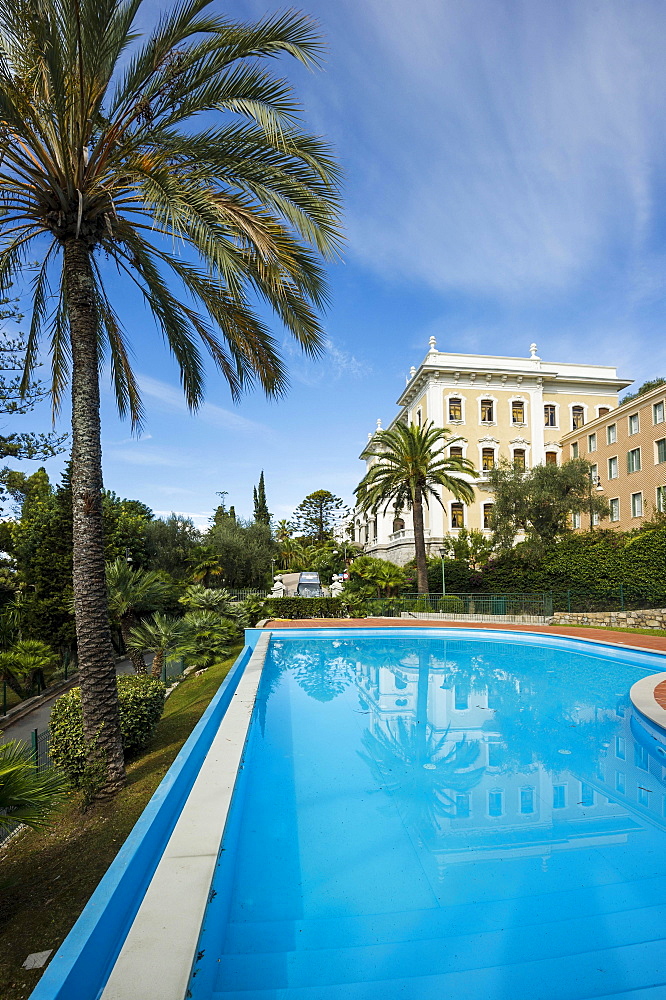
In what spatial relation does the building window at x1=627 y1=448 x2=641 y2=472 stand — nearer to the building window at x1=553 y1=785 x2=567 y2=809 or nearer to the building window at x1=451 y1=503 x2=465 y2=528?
the building window at x1=451 y1=503 x2=465 y2=528

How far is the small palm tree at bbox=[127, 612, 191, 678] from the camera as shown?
11.7m

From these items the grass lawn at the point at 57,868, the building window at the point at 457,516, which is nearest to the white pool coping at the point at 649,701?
the grass lawn at the point at 57,868

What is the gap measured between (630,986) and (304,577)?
38842mm

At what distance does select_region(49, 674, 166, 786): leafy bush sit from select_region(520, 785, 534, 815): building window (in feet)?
14.3

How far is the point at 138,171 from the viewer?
555 centimetres

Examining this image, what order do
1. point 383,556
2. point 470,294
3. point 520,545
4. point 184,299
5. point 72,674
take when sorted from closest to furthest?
point 184,299 < point 72,674 < point 470,294 < point 520,545 < point 383,556

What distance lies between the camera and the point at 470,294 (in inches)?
881

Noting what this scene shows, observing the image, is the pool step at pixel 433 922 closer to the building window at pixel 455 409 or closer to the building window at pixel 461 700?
the building window at pixel 461 700

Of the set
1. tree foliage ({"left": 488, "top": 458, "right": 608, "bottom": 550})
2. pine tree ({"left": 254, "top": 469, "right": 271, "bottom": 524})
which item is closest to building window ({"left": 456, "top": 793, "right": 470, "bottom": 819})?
tree foliage ({"left": 488, "top": 458, "right": 608, "bottom": 550})

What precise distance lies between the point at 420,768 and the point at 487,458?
32395mm

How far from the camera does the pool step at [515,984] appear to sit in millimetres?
2520

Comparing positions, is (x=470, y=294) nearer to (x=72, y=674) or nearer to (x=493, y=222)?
(x=493, y=222)

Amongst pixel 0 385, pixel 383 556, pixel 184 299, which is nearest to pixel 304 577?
pixel 383 556

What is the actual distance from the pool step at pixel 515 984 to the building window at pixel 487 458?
34332mm
